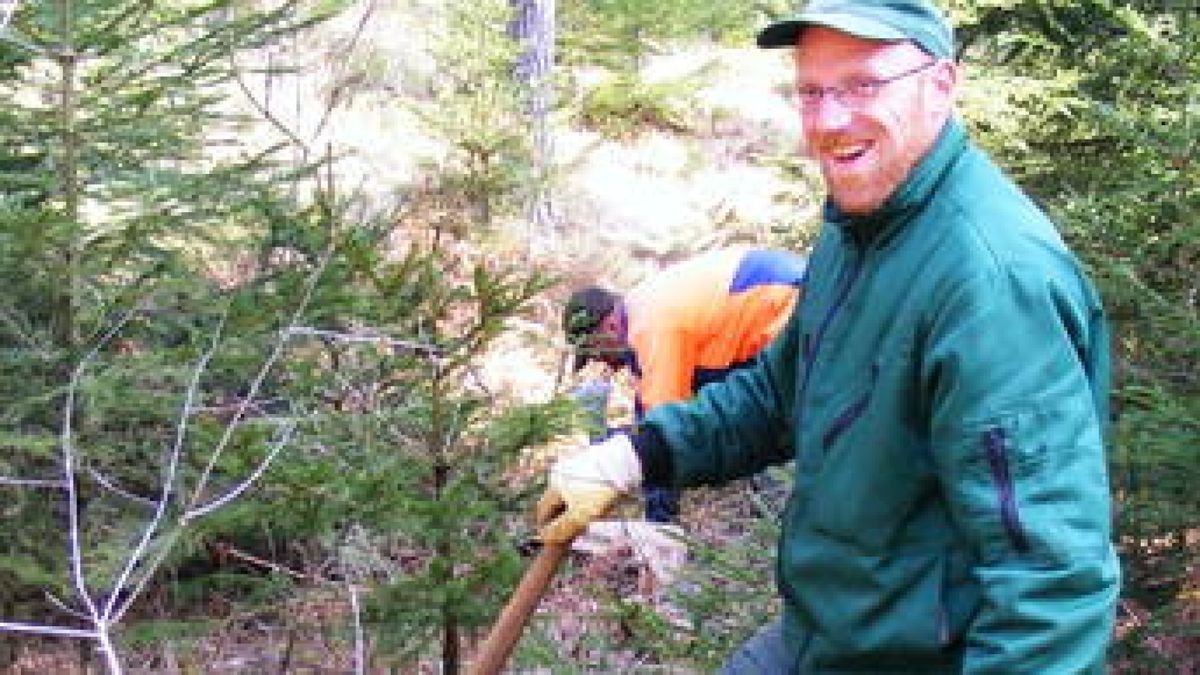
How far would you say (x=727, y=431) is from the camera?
2.76 meters

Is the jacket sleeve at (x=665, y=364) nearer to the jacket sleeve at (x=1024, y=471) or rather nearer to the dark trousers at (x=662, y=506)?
the dark trousers at (x=662, y=506)

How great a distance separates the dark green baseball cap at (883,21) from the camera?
78.9 inches

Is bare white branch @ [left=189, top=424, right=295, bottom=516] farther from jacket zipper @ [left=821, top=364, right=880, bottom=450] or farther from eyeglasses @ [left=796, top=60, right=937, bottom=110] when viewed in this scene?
eyeglasses @ [left=796, top=60, right=937, bottom=110]

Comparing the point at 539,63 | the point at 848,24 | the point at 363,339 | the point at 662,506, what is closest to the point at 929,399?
the point at 848,24

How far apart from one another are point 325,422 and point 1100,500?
8.64ft

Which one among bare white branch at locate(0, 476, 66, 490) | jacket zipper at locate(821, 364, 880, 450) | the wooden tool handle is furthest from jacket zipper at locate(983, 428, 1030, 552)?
bare white branch at locate(0, 476, 66, 490)

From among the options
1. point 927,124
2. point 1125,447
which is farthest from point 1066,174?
point 927,124

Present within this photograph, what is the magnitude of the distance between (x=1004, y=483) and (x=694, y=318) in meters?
3.83

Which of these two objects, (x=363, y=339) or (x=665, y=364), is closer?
(x=363, y=339)

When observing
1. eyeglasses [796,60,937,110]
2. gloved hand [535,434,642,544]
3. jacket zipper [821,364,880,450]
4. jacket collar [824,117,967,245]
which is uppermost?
eyeglasses [796,60,937,110]

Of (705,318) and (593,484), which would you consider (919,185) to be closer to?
(593,484)

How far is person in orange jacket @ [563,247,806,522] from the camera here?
5.62 meters

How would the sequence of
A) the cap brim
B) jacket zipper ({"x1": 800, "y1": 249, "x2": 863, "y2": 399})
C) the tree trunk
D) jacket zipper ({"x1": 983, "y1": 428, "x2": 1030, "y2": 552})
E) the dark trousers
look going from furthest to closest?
1. the tree trunk
2. the dark trousers
3. jacket zipper ({"x1": 800, "y1": 249, "x2": 863, "y2": 399})
4. the cap brim
5. jacket zipper ({"x1": 983, "y1": 428, "x2": 1030, "y2": 552})

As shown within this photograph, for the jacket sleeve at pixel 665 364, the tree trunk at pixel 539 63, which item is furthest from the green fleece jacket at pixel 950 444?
the tree trunk at pixel 539 63
